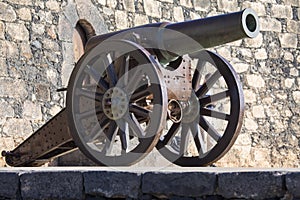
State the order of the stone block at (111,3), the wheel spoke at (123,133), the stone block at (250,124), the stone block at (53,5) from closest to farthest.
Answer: the wheel spoke at (123,133)
the stone block at (53,5)
the stone block at (111,3)
the stone block at (250,124)

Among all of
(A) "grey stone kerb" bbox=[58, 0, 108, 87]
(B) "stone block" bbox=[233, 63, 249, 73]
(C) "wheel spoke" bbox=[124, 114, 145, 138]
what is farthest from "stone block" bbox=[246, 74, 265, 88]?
(C) "wheel spoke" bbox=[124, 114, 145, 138]

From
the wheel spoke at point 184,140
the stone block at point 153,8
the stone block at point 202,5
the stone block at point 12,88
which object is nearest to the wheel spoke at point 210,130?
the wheel spoke at point 184,140

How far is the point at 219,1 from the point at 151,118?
475 cm

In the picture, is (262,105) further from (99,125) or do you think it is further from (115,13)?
(99,125)

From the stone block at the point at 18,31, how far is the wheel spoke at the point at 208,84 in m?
2.15

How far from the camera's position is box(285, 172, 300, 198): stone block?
11.1ft

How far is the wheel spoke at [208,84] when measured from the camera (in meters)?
5.95

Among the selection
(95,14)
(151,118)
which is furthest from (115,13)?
(151,118)

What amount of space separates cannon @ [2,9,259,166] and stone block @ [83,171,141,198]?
1.42 m

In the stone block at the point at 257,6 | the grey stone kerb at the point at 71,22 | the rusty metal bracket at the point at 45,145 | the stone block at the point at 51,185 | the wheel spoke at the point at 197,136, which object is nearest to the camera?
the stone block at the point at 51,185

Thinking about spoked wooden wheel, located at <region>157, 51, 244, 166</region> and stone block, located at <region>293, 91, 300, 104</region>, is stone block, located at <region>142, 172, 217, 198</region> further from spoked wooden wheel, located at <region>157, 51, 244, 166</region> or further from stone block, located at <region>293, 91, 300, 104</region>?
stone block, located at <region>293, 91, 300, 104</region>

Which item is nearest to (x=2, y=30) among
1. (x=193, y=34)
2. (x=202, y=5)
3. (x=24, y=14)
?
(x=24, y=14)

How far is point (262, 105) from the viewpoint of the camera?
32.8ft

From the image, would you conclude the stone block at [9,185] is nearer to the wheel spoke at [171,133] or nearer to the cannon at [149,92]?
the cannon at [149,92]
